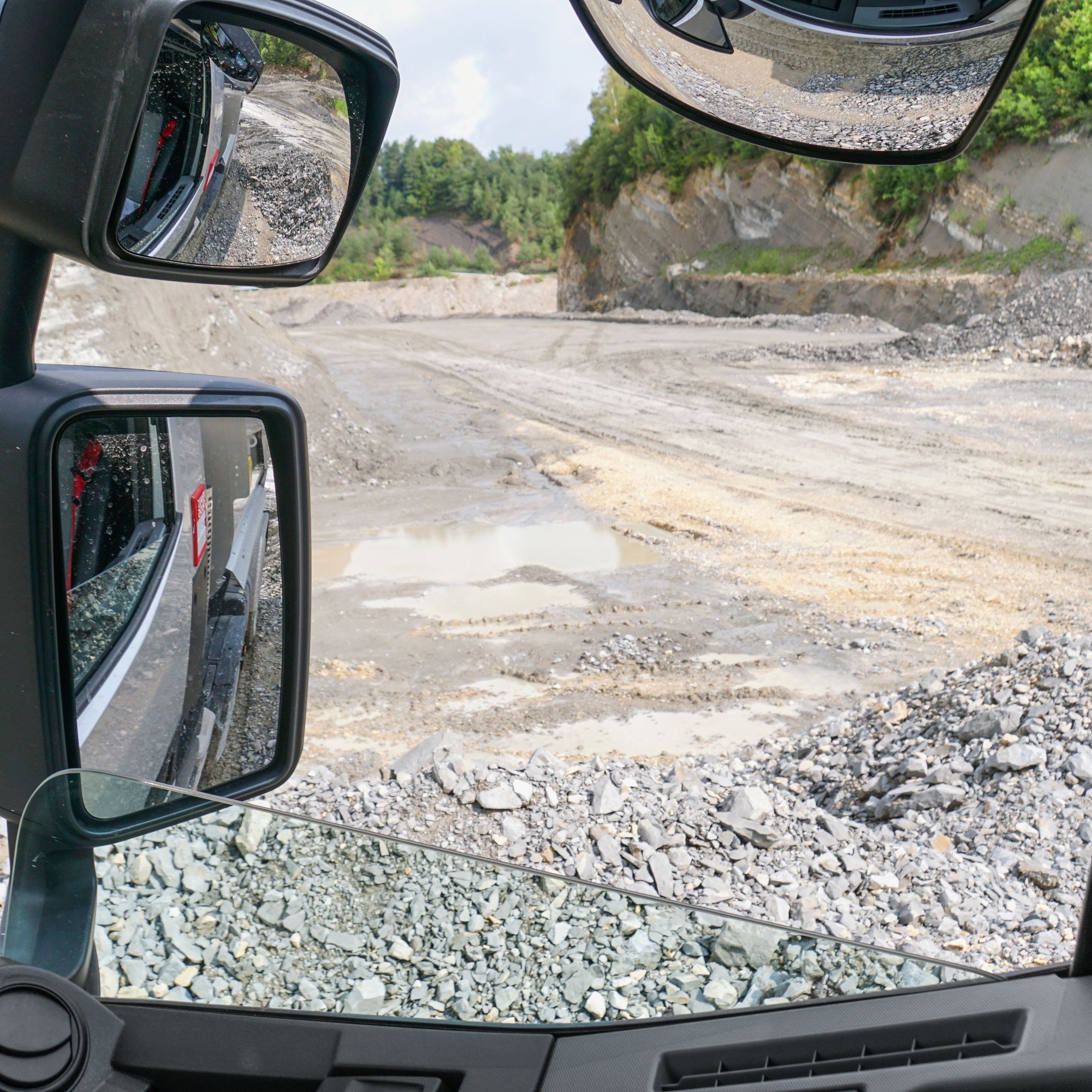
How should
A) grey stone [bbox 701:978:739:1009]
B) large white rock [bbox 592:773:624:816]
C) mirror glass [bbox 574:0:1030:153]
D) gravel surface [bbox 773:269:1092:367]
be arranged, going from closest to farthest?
mirror glass [bbox 574:0:1030:153] → grey stone [bbox 701:978:739:1009] → large white rock [bbox 592:773:624:816] → gravel surface [bbox 773:269:1092:367]

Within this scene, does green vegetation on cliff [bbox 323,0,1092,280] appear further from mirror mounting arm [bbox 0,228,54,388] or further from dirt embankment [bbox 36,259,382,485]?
dirt embankment [bbox 36,259,382,485]

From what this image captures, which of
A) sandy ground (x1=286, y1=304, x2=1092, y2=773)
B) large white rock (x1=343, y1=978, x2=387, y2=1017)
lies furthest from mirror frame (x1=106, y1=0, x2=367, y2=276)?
sandy ground (x1=286, y1=304, x2=1092, y2=773)

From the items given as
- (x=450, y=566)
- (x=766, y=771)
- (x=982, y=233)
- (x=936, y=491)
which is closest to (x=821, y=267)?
(x=982, y=233)

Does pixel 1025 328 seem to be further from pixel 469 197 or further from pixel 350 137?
pixel 469 197

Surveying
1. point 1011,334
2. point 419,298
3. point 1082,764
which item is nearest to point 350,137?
point 1082,764

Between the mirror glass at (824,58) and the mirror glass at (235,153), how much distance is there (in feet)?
1.82

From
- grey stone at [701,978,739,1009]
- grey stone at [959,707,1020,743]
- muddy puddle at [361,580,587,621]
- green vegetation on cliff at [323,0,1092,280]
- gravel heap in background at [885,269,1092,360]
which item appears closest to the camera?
grey stone at [701,978,739,1009]

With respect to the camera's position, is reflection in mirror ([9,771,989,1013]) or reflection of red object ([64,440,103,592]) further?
reflection of red object ([64,440,103,592])

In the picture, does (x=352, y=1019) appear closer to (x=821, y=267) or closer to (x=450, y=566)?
(x=450, y=566)

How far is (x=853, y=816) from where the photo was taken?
13.9 feet

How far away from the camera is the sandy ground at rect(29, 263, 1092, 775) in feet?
21.0

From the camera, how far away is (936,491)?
1104 centimetres

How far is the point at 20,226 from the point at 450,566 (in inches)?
325

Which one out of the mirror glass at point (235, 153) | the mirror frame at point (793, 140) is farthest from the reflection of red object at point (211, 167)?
the mirror frame at point (793, 140)
